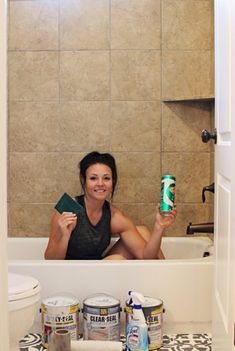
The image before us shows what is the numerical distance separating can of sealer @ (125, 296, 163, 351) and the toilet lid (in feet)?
1.54

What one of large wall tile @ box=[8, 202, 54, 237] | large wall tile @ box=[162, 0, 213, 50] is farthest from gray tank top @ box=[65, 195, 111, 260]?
large wall tile @ box=[162, 0, 213, 50]

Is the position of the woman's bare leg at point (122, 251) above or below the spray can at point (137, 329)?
above

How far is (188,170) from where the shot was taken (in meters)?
3.01

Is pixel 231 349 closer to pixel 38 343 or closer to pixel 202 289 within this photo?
pixel 202 289

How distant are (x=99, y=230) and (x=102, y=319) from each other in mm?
578

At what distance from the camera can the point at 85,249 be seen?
2.63 m

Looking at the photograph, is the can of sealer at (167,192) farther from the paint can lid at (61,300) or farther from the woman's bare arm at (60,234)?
the paint can lid at (61,300)

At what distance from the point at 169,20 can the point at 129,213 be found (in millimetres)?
1111

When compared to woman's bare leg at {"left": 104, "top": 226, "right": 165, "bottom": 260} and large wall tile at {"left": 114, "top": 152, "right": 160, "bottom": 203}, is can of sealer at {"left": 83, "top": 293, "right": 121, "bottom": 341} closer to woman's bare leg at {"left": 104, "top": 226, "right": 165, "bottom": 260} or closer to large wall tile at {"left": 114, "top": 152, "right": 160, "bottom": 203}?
woman's bare leg at {"left": 104, "top": 226, "right": 165, "bottom": 260}

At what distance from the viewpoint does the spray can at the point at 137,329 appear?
2070 mm

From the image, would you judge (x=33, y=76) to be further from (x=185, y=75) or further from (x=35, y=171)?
(x=185, y=75)

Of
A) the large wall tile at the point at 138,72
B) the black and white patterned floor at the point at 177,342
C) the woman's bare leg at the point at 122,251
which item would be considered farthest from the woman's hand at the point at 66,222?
the large wall tile at the point at 138,72

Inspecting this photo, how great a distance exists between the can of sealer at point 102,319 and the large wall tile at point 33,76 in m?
1.29

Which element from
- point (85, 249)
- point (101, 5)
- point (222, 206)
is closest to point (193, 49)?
point (101, 5)
